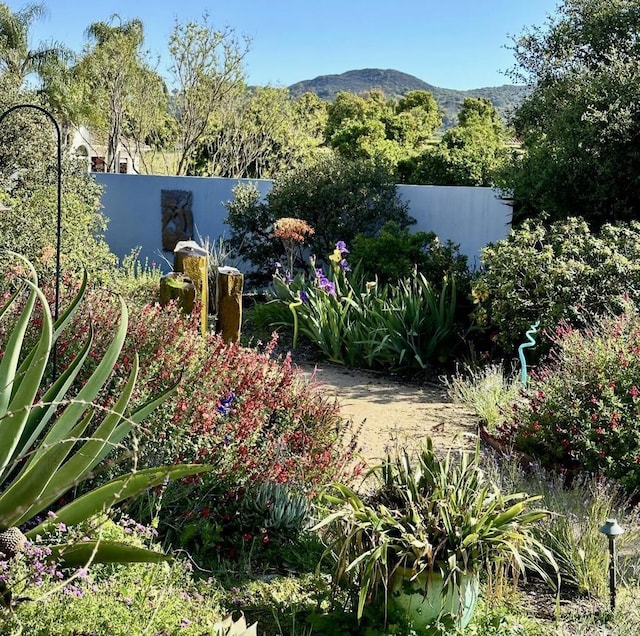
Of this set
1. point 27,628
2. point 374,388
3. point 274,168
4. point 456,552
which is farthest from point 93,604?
point 274,168

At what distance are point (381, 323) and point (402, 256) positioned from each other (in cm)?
167

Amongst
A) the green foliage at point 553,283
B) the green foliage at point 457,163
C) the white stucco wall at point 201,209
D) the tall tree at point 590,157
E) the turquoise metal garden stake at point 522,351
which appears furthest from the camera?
the green foliage at point 457,163

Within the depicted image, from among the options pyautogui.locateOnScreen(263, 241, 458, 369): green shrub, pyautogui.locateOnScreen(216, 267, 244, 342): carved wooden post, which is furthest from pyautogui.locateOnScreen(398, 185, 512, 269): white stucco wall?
pyautogui.locateOnScreen(216, 267, 244, 342): carved wooden post

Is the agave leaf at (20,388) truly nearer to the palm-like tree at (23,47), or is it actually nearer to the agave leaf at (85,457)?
the agave leaf at (85,457)

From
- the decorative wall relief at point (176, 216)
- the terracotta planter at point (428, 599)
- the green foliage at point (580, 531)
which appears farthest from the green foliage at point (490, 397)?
the decorative wall relief at point (176, 216)

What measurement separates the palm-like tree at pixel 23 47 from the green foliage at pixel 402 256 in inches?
954

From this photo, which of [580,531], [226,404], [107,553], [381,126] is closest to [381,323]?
[226,404]

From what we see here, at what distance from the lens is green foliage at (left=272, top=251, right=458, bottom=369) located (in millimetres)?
9031

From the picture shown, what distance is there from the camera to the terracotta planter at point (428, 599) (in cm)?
334

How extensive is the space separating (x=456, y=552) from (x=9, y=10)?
1431 inches

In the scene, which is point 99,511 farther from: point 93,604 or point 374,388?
point 374,388

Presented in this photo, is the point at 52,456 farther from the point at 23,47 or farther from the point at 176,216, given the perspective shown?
the point at 23,47

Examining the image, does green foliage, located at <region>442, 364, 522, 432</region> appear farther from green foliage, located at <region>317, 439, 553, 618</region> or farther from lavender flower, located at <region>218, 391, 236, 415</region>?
green foliage, located at <region>317, 439, 553, 618</region>

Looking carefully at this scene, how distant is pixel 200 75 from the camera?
22.6 meters
